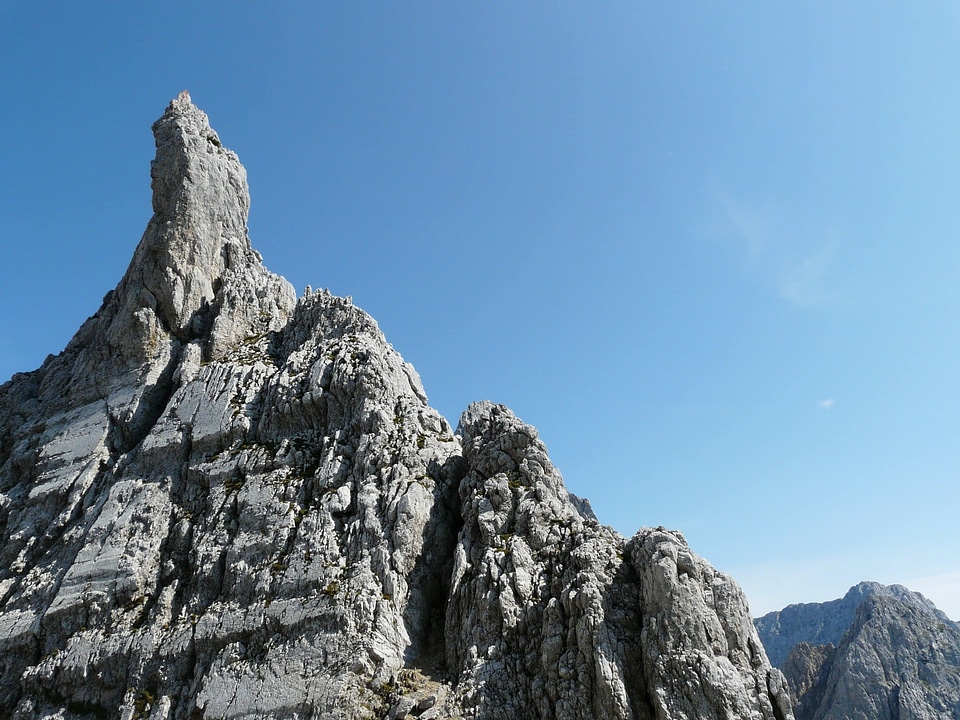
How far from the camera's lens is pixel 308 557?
1300 inches

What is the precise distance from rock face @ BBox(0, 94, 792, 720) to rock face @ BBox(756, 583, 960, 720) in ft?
265

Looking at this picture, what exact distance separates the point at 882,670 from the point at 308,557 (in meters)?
97.6

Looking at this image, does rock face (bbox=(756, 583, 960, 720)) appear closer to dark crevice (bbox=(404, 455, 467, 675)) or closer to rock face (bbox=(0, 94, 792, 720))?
rock face (bbox=(0, 94, 792, 720))

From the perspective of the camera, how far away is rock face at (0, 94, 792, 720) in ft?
88.8

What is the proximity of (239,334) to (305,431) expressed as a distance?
15.7 meters

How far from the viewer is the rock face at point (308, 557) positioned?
27062mm

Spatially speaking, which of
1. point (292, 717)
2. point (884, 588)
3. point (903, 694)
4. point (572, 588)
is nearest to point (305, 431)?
point (292, 717)

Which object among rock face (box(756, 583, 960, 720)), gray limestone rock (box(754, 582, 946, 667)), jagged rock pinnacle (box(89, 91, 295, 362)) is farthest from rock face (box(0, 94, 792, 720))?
gray limestone rock (box(754, 582, 946, 667))

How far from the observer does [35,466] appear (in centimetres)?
4647

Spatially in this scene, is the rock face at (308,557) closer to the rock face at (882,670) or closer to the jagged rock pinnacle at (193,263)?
the jagged rock pinnacle at (193,263)

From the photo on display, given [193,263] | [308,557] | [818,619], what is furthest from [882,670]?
[193,263]

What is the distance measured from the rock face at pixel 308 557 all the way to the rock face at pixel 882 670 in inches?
3176

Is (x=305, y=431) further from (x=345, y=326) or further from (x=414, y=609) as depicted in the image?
(x=414, y=609)

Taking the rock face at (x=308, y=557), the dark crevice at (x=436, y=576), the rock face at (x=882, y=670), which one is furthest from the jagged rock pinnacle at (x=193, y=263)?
the rock face at (x=882, y=670)
